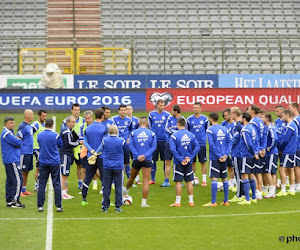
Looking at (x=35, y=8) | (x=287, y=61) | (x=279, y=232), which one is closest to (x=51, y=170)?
(x=279, y=232)

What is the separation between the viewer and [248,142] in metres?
15.6

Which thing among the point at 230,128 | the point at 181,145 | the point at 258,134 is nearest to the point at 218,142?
the point at 181,145

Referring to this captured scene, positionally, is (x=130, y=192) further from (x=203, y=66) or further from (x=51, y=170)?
(x=203, y=66)

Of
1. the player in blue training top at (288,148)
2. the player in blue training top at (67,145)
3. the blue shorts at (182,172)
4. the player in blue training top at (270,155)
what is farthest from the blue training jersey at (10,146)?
the player in blue training top at (288,148)

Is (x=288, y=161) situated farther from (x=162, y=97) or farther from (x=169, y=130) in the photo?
(x=162, y=97)

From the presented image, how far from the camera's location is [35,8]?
143 feet

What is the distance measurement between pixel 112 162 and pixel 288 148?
487 cm

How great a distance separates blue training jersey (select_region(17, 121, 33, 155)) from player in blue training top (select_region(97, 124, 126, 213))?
2.71m

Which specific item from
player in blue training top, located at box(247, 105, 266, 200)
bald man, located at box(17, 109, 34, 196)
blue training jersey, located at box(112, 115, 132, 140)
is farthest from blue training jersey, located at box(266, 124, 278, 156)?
bald man, located at box(17, 109, 34, 196)

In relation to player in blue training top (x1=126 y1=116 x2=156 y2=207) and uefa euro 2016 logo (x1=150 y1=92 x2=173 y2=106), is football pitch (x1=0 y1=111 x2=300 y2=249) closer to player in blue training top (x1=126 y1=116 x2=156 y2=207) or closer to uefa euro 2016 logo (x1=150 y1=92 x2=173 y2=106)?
player in blue training top (x1=126 y1=116 x2=156 y2=207)

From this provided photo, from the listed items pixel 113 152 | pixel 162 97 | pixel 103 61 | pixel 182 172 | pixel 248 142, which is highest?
pixel 103 61

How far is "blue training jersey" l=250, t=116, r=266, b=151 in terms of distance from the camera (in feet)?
52.2

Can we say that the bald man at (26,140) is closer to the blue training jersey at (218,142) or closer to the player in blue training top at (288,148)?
the blue training jersey at (218,142)

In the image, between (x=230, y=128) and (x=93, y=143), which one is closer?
(x=93, y=143)
